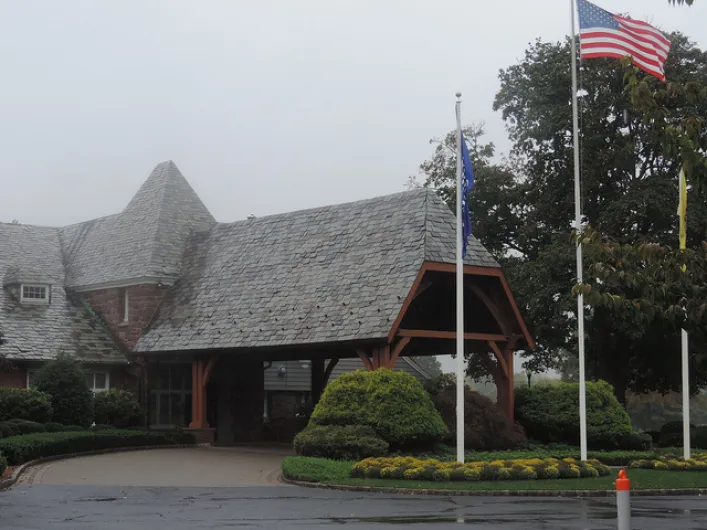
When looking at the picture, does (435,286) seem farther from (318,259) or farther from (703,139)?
(703,139)

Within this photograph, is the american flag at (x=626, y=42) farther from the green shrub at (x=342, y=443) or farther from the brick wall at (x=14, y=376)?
the brick wall at (x=14, y=376)

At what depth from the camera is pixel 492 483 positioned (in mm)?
21172

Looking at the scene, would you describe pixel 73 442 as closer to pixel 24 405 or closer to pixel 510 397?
pixel 24 405

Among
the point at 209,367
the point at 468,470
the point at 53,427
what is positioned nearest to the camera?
the point at 468,470

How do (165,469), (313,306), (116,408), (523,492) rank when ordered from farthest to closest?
1. (116,408)
2. (313,306)
3. (165,469)
4. (523,492)

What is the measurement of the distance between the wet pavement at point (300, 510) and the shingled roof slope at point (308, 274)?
31.8 ft

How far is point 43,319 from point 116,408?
5.13 m

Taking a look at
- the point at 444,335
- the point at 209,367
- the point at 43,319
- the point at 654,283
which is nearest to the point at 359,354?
the point at 444,335

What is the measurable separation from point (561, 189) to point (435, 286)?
11766mm

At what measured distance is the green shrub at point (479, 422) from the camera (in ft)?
93.5

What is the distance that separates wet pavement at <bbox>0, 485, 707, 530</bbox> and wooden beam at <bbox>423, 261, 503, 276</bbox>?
10088 millimetres

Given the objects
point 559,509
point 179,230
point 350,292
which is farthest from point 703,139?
point 179,230

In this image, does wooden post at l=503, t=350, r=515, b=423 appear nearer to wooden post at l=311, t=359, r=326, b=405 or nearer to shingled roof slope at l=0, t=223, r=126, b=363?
wooden post at l=311, t=359, r=326, b=405

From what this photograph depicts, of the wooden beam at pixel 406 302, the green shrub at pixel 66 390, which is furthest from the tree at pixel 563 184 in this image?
the green shrub at pixel 66 390
